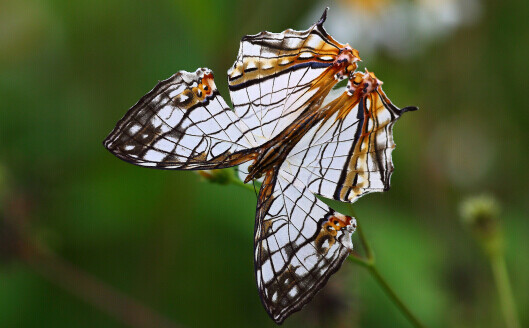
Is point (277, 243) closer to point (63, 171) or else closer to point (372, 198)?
point (372, 198)

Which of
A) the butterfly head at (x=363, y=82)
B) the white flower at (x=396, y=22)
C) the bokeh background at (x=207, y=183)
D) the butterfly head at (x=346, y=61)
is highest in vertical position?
the white flower at (x=396, y=22)

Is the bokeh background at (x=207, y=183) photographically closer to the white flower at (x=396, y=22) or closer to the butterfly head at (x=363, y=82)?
the white flower at (x=396, y=22)

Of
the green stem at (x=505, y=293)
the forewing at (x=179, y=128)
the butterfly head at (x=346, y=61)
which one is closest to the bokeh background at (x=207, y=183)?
the green stem at (x=505, y=293)

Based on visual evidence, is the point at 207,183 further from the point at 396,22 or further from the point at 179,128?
the point at 396,22

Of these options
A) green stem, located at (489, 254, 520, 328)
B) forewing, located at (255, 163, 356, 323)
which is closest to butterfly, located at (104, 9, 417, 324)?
forewing, located at (255, 163, 356, 323)

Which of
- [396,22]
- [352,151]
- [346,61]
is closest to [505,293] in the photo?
[352,151]

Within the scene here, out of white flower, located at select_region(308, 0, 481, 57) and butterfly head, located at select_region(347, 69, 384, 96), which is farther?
white flower, located at select_region(308, 0, 481, 57)

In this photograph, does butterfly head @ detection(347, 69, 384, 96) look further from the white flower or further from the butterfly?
the white flower
